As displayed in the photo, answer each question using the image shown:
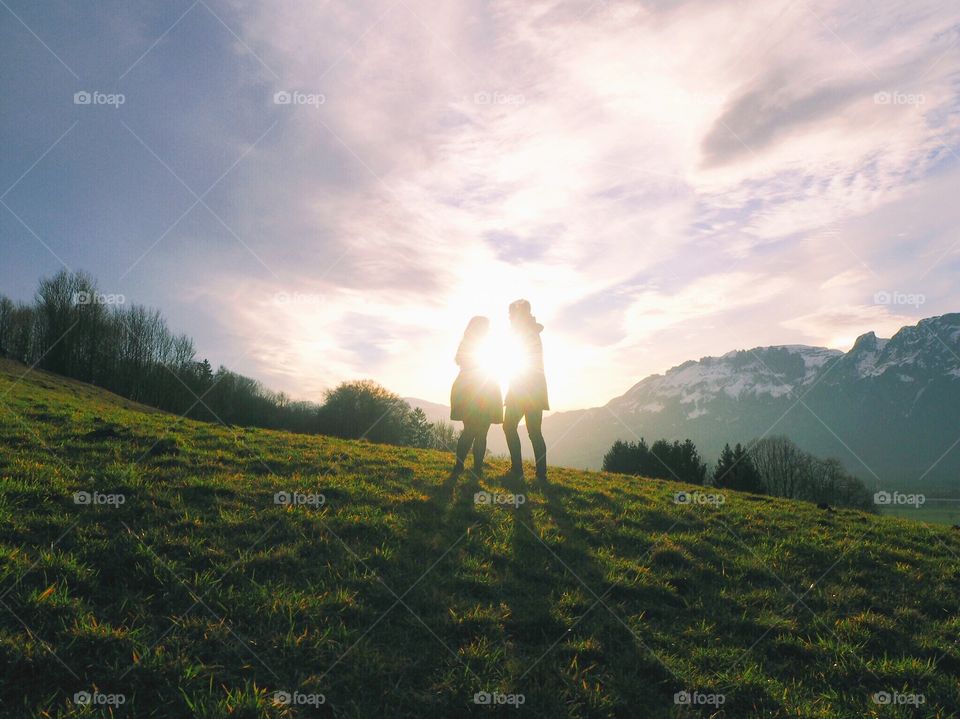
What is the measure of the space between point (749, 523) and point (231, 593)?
34.7 feet

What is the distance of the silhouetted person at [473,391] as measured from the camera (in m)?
12.3

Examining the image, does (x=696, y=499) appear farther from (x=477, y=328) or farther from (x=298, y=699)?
(x=298, y=699)

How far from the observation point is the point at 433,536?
25.4ft

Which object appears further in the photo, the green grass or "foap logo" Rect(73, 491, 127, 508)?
the green grass

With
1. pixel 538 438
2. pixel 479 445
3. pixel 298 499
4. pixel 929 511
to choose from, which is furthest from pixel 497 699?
pixel 929 511

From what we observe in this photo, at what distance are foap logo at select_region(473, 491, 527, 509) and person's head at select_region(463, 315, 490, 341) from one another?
12.8ft

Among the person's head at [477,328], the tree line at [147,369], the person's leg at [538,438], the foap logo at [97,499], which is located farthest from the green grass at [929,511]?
the foap logo at [97,499]

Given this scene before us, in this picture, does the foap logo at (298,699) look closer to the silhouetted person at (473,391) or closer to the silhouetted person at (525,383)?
the silhouetted person at (473,391)

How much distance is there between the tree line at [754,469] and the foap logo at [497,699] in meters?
35.6

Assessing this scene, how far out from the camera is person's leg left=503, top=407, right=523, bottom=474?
12359 millimetres

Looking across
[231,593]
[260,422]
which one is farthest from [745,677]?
[260,422]

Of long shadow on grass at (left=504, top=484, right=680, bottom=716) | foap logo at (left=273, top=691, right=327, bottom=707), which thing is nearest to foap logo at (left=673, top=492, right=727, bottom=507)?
→ long shadow on grass at (left=504, top=484, right=680, bottom=716)

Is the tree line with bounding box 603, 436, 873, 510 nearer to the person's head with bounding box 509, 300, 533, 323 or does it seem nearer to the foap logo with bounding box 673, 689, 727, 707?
the person's head with bounding box 509, 300, 533, 323

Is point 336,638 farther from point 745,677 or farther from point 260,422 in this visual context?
point 260,422
